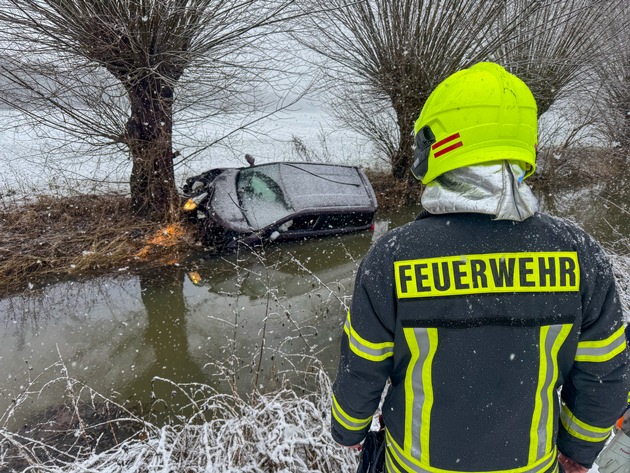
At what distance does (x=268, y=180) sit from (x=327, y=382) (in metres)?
4.24

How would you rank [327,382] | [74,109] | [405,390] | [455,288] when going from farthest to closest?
[74,109] → [327,382] → [405,390] → [455,288]

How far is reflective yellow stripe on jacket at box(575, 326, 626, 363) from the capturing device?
1.22 meters

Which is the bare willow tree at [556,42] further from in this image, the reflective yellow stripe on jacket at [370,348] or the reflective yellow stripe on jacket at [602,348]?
the reflective yellow stripe on jacket at [370,348]

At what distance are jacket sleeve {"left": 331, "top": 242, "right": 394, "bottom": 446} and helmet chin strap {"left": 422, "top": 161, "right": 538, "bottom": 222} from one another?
0.28 meters

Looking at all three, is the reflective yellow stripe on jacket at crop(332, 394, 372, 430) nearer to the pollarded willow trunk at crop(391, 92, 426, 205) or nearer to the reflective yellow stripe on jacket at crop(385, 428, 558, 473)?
the reflective yellow stripe on jacket at crop(385, 428, 558, 473)

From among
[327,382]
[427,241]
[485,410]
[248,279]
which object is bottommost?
[327,382]

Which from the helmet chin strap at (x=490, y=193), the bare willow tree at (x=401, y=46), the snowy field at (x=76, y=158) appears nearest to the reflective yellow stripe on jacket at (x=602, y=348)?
the helmet chin strap at (x=490, y=193)

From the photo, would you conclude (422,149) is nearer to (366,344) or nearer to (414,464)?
(366,344)

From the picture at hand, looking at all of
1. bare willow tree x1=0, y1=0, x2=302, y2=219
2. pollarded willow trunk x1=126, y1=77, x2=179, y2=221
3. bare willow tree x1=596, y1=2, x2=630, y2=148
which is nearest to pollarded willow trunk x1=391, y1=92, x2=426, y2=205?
bare willow tree x1=0, y1=0, x2=302, y2=219

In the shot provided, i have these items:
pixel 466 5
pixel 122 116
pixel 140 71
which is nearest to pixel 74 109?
pixel 122 116

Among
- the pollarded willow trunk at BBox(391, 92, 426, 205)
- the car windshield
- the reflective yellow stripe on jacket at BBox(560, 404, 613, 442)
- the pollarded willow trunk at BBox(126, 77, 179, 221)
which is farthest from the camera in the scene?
the pollarded willow trunk at BBox(391, 92, 426, 205)

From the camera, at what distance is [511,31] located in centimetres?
837

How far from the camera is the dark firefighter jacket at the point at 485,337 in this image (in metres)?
1.12

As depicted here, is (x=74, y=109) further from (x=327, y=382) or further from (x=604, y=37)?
(x=604, y=37)
